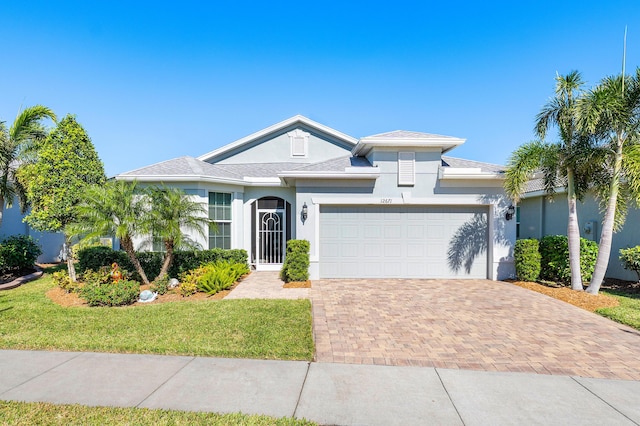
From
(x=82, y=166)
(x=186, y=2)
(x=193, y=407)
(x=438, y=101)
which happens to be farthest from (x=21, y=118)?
(x=438, y=101)

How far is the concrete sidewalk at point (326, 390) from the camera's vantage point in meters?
3.40

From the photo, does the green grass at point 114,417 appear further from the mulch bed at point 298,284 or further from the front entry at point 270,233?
the front entry at point 270,233

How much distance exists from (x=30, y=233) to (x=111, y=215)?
409 inches

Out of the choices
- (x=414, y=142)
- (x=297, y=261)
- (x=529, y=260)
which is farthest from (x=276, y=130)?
(x=529, y=260)

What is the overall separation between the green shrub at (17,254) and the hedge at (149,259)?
3.05 metres

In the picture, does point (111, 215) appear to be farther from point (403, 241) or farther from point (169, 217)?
point (403, 241)

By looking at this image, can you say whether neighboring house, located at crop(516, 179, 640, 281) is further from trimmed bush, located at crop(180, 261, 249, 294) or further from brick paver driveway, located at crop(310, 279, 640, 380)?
trimmed bush, located at crop(180, 261, 249, 294)

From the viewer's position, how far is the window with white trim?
11.0 m

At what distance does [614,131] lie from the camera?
8.43m

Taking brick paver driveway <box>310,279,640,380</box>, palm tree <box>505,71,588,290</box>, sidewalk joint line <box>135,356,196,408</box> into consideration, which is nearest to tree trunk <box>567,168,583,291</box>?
palm tree <box>505,71,588,290</box>

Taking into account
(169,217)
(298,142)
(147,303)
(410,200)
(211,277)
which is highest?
(298,142)

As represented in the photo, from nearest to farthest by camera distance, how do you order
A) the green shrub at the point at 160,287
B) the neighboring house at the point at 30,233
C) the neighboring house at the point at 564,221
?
the green shrub at the point at 160,287 → the neighboring house at the point at 564,221 → the neighboring house at the point at 30,233

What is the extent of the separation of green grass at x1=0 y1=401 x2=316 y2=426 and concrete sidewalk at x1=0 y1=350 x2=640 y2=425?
12 cm

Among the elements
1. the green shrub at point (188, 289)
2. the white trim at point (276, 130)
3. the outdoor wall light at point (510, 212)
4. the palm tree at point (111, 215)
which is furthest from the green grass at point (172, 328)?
the white trim at point (276, 130)
